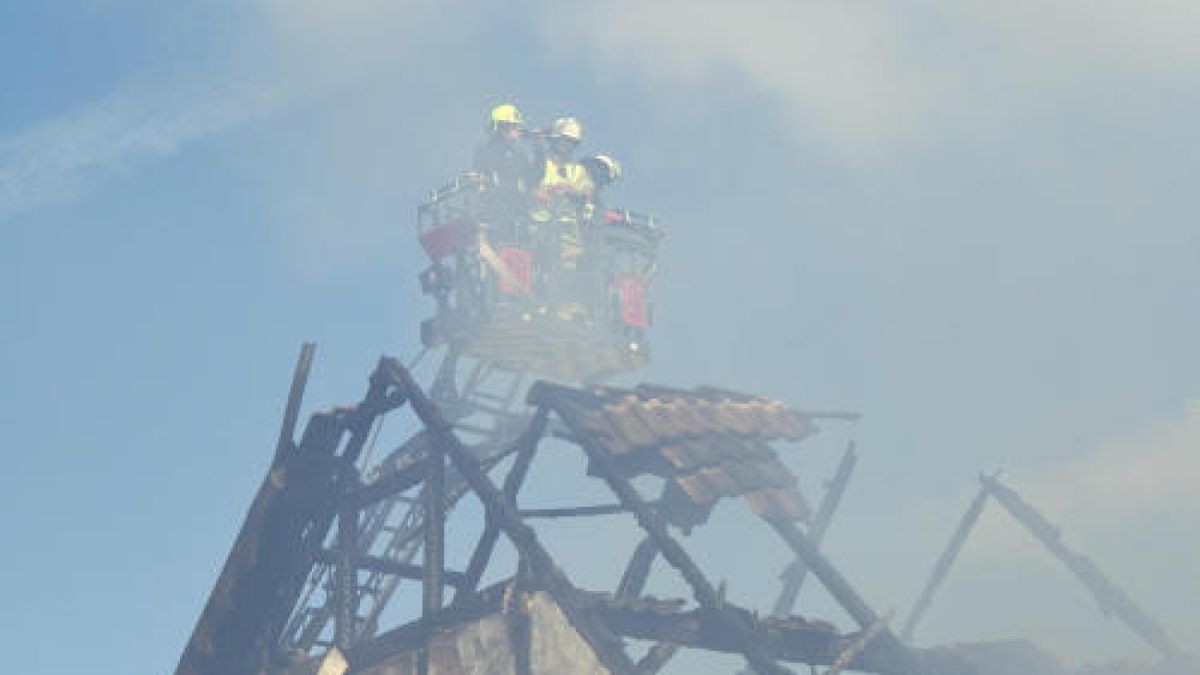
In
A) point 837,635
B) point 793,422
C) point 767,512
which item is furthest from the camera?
point 793,422

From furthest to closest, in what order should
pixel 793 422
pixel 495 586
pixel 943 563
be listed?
pixel 943 563 < pixel 793 422 < pixel 495 586

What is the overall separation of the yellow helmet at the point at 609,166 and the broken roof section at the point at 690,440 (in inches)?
733

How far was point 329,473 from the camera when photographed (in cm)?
1819

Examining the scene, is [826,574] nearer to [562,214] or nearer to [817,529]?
[817,529]

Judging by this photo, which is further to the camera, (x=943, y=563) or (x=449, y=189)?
(x=449, y=189)

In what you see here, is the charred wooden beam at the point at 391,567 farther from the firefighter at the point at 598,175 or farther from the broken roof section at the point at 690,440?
the firefighter at the point at 598,175

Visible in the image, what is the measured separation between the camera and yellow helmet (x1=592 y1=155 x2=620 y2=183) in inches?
1576

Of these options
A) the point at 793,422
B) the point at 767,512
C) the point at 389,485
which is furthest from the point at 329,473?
the point at 793,422

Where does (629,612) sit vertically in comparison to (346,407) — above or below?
below

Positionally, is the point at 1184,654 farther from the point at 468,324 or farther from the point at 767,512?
the point at 468,324

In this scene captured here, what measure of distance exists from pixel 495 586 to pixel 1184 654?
14831 mm

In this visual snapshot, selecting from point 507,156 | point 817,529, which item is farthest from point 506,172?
point 817,529

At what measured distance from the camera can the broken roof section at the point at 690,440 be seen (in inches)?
753

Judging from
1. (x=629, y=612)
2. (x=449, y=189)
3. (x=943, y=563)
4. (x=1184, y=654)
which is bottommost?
(x=629, y=612)
